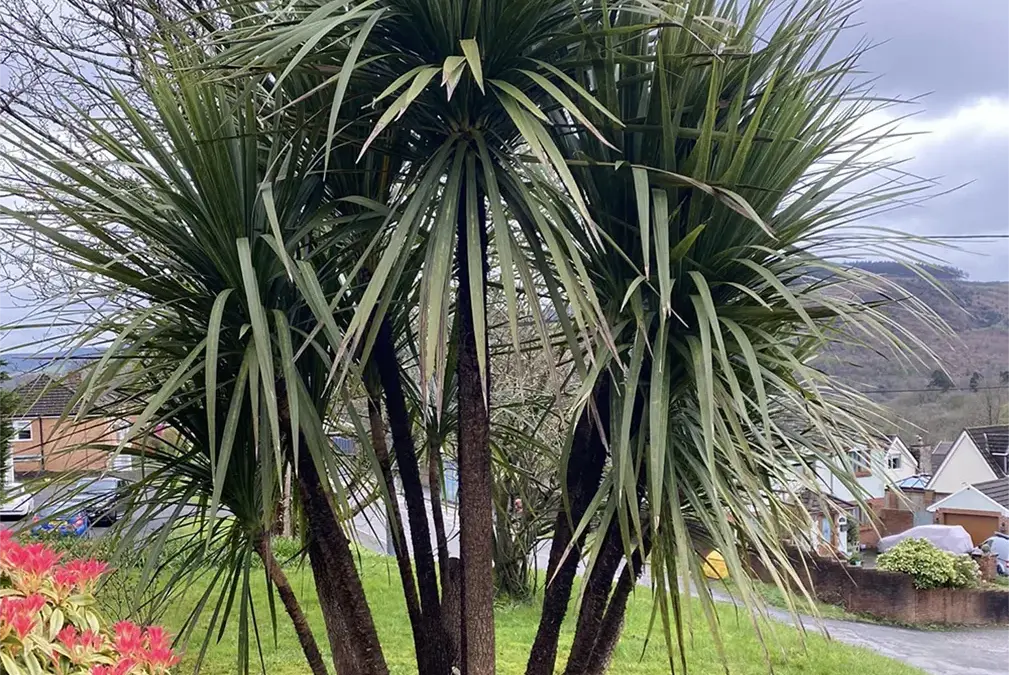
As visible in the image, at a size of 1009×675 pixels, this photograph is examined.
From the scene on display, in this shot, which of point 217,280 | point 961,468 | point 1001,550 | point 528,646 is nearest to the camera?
point 217,280

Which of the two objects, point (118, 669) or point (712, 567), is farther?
point (712, 567)

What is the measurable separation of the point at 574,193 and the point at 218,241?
2.93ft

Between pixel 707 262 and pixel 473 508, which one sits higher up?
pixel 707 262

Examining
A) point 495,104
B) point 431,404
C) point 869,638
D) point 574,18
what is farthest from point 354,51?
point 869,638

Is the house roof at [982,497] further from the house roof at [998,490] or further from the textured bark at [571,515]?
the textured bark at [571,515]

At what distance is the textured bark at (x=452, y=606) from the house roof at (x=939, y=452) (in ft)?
99.4

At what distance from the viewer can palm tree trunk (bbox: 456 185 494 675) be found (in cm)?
188

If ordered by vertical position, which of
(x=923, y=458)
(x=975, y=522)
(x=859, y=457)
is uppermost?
(x=923, y=458)

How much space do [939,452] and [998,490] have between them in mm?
8675

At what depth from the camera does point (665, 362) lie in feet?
5.37

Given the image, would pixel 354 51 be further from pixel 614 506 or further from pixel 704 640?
pixel 704 640

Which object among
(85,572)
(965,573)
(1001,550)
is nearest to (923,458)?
(1001,550)

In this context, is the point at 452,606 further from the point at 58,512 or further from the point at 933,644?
the point at 933,644

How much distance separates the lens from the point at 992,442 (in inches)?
1032
